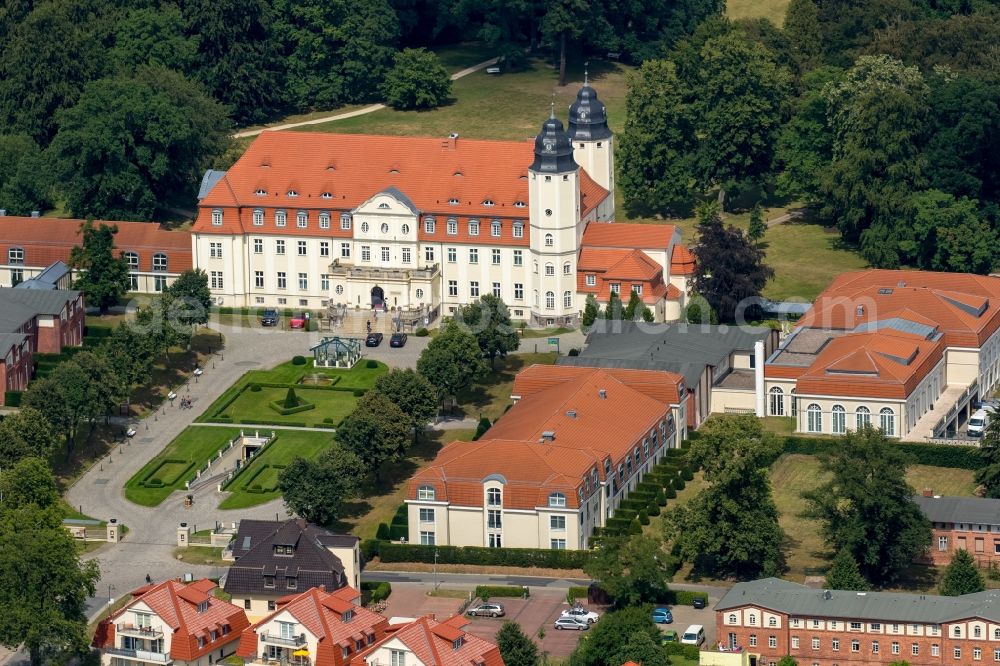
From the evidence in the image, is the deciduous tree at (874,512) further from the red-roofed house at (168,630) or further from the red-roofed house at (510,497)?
the red-roofed house at (168,630)

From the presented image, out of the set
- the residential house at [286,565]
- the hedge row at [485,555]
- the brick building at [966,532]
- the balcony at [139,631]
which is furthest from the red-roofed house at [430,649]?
the brick building at [966,532]

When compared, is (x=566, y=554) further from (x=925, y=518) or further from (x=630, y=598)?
(x=925, y=518)

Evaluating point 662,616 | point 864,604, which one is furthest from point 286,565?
point 864,604

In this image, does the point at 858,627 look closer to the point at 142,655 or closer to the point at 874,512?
the point at 874,512

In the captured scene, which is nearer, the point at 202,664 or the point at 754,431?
the point at 202,664

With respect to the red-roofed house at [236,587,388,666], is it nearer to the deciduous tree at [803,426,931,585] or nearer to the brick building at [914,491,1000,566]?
the deciduous tree at [803,426,931,585]

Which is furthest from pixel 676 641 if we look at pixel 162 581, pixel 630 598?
pixel 162 581

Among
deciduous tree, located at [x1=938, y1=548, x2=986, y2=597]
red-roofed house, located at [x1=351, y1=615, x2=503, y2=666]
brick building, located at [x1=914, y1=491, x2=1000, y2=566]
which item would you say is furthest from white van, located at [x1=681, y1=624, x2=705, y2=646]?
brick building, located at [x1=914, y1=491, x2=1000, y2=566]
